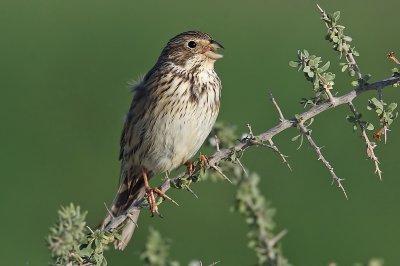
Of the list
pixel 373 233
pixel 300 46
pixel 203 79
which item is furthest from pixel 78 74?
pixel 203 79

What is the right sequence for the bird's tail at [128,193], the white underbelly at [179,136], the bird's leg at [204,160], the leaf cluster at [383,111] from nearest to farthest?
the leaf cluster at [383,111]
the bird's leg at [204,160]
the white underbelly at [179,136]
the bird's tail at [128,193]

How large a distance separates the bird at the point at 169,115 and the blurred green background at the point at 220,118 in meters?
0.70

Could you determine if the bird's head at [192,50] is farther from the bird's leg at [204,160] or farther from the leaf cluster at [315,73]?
the leaf cluster at [315,73]

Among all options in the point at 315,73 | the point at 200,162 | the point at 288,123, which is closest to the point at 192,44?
the point at 200,162

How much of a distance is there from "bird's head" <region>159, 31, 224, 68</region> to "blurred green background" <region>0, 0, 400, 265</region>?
54.7 inches

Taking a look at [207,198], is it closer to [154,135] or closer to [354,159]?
[354,159]

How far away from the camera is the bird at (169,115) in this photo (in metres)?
6.55

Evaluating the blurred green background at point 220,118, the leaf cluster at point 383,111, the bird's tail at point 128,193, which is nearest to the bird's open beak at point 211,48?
the bird's tail at point 128,193

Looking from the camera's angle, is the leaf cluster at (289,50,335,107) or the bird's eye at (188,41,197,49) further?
the bird's eye at (188,41,197,49)

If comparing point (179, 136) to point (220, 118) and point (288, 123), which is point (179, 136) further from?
point (220, 118)

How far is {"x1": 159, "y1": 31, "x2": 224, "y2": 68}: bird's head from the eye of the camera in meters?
6.96

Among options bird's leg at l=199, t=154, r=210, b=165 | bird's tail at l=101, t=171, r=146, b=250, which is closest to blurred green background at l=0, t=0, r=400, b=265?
bird's tail at l=101, t=171, r=146, b=250

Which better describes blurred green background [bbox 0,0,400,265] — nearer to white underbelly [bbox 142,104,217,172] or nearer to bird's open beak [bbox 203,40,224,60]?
white underbelly [bbox 142,104,217,172]

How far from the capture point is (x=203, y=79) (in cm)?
677
